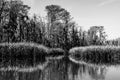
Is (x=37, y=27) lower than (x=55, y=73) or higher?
higher

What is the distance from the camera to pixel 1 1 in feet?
93.2

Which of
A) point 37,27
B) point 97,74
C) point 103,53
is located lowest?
point 103,53

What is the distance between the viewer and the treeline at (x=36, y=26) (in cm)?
2966

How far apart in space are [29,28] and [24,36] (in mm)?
1708

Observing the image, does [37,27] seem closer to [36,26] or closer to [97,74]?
[36,26]

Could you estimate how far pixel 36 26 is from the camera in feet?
115

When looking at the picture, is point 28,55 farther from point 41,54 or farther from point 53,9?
point 53,9

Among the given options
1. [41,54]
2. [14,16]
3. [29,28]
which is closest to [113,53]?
[41,54]

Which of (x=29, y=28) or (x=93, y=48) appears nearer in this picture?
(x=93, y=48)

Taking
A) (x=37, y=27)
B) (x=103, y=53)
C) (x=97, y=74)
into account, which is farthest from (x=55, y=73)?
(x=37, y=27)

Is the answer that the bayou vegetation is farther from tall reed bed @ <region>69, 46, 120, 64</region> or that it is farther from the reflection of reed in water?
the reflection of reed in water

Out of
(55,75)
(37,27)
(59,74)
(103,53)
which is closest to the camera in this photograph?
(55,75)

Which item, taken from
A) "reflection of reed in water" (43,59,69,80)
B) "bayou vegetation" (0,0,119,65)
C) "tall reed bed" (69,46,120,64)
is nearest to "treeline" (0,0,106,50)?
"bayou vegetation" (0,0,119,65)

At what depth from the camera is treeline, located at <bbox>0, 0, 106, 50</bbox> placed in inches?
1168
